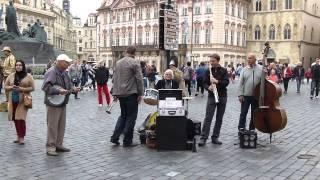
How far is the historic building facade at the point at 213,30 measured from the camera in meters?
68.1

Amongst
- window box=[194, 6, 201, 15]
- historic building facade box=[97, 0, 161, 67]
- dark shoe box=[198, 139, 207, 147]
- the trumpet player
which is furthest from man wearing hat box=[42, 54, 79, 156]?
historic building facade box=[97, 0, 161, 67]

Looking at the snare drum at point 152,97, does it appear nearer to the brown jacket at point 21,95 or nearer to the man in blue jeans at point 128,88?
the man in blue jeans at point 128,88

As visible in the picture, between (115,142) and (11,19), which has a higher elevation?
(11,19)

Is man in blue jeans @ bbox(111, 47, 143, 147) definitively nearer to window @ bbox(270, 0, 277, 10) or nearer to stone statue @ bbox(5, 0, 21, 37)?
stone statue @ bbox(5, 0, 21, 37)

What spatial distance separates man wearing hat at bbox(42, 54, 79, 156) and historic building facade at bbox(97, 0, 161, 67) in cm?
6451

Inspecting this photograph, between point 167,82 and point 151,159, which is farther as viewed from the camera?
point 167,82

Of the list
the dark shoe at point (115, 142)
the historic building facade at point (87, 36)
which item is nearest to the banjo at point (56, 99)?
the dark shoe at point (115, 142)

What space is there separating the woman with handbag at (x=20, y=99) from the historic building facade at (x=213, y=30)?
57.9m

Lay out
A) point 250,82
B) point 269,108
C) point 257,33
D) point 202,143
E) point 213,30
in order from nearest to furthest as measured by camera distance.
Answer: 1. point 202,143
2. point 269,108
3. point 250,82
4. point 213,30
5. point 257,33

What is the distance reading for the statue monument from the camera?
32656 millimetres

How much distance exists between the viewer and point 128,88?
31.1 ft

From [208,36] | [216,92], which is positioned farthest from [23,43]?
[208,36]

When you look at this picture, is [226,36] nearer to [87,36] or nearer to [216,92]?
[216,92]

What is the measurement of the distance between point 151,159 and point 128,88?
165cm
